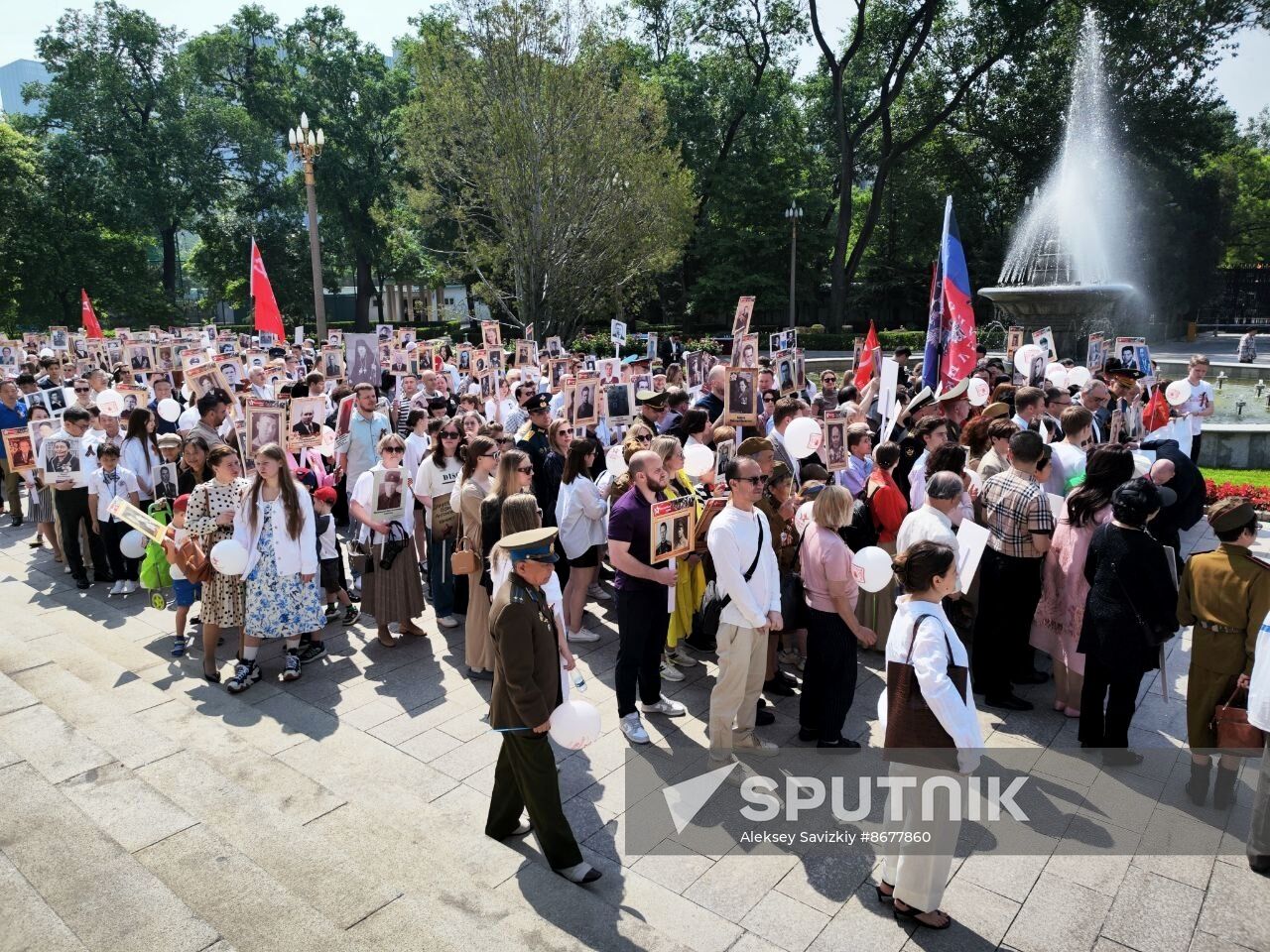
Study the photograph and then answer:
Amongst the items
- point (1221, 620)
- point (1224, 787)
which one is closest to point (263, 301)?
point (1221, 620)

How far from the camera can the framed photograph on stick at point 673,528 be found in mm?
5281

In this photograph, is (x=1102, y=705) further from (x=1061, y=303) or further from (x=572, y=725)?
(x=1061, y=303)

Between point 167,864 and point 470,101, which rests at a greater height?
point 470,101

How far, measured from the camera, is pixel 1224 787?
4.77 meters

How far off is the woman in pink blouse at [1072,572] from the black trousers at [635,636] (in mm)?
2567

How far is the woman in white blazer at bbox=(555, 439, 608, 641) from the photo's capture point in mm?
6684

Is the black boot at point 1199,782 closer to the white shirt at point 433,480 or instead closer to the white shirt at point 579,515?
the white shirt at point 579,515

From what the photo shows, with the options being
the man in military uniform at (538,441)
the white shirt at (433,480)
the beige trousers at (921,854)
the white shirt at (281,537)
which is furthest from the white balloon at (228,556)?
the beige trousers at (921,854)

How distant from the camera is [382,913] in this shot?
12.4 ft

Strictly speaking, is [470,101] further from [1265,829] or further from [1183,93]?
[1183,93]

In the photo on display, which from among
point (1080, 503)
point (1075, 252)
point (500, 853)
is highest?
point (1075, 252)

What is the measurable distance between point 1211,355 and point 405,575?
1462 inches

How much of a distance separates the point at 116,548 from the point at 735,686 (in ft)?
22.4

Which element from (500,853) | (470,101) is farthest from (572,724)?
(470,101)
